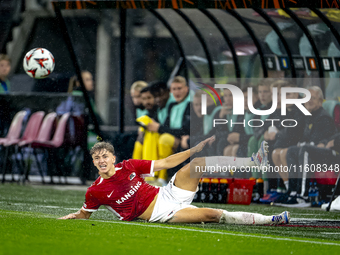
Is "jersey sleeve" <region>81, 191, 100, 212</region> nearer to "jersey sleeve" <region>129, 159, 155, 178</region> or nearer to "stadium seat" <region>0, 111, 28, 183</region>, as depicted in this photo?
"jersey sleeve" <region>129, 159, 155, 178</region>

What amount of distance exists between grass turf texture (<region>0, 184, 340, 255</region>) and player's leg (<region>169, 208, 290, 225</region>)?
0.21 feet

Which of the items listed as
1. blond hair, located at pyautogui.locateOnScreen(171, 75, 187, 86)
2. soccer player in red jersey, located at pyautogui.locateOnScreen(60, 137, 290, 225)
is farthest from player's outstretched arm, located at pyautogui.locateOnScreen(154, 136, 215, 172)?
blond hair, located at pyautogui.locateOnScreen(171, 75, 187, 86)

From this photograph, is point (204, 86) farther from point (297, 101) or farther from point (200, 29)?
point (297, 101)

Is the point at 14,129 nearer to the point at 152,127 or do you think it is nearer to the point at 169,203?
the point at 152,127

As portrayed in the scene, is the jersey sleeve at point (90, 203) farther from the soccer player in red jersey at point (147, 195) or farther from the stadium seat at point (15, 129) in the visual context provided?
the stadium seat at point (15, 129)

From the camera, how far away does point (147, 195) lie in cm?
621

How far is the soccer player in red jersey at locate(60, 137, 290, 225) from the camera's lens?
6078mm

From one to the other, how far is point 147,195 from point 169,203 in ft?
0.78

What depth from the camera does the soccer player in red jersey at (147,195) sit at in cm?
608

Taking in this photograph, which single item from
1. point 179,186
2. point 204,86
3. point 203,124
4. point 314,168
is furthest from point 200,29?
point 179,186

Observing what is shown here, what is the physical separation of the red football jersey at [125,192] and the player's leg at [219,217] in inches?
14.3

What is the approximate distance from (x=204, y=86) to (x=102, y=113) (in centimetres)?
769

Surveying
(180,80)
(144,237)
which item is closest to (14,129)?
(180,80)

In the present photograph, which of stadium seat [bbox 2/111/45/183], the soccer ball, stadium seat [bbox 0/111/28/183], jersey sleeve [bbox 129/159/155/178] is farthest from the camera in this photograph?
stadium seat [bbox 0/111/28/183]
